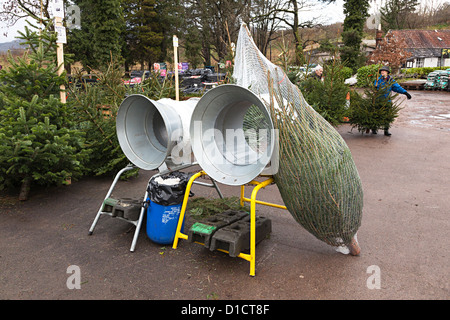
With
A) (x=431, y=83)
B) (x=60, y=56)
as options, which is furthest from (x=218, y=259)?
(x=431, y=83)

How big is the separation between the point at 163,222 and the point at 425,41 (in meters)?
45.2

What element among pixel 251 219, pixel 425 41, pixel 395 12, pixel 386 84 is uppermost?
pixel 395 12

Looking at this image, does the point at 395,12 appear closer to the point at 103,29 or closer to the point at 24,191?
the point at 103,29

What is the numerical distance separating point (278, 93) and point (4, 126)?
143 inches

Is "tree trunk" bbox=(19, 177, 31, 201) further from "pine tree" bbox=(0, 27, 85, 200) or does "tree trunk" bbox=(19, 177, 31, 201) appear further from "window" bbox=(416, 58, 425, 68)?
"window" bbox=(416, 58, 425, 68)

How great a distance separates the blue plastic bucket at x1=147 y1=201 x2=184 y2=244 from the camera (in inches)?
135

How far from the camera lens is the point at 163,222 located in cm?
343

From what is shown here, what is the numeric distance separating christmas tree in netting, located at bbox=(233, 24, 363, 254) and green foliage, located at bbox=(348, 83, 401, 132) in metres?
→ 6.20

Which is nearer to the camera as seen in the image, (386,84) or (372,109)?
(386,84)

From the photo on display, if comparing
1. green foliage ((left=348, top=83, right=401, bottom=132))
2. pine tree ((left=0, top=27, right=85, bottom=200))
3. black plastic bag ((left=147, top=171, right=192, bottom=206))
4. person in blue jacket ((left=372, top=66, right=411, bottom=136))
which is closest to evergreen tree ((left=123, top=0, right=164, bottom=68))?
green foliage ((left=348, top=83, right=401, bottom=132))

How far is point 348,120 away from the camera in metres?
9.73

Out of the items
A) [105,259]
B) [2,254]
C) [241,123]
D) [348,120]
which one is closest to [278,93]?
[241,123]

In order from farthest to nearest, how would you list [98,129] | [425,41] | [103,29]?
[425,41], [103,29], [98,129]

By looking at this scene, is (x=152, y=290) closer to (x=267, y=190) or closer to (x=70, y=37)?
(x=267, y=190)
